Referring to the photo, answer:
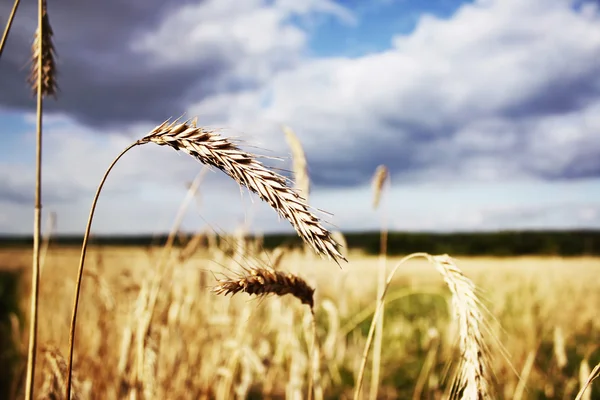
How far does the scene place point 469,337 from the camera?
1518mm

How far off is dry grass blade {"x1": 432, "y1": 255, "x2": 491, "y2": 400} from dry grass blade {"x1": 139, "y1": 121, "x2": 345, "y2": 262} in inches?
20.6

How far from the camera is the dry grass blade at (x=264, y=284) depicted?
144cm

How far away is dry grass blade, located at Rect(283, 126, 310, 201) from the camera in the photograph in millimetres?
2793

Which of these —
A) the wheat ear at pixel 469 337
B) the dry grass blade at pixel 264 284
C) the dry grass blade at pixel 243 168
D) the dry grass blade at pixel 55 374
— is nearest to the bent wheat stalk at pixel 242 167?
the dry grass blade at pixel 243 168

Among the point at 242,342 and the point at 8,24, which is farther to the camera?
the point at 242,342

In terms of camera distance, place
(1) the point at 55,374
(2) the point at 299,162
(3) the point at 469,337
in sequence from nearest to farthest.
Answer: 1. (3) the point at 469,337
2. (1) the point at 55,374
3. (2) the point at 299,162

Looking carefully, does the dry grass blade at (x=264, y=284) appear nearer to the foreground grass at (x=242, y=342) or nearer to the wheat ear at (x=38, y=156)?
the foreground grass at (x=242, y=342)

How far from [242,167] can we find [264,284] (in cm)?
48

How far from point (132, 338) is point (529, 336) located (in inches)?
195

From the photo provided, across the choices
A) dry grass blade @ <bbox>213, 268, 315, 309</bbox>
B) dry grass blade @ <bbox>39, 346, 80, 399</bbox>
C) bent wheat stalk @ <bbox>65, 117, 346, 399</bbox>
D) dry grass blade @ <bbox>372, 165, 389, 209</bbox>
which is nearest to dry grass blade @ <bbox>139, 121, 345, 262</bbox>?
bent wheat stalk @ <bbox>65, 117, 346, 399</bbox>

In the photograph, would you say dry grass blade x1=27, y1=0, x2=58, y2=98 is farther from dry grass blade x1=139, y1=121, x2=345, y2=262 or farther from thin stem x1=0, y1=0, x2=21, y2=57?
dry grass blade x1=139, y1=121, x2=345, y2=262

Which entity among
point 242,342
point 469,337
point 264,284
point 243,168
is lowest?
point 242,342

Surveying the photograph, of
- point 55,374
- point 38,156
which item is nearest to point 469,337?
point 38,156

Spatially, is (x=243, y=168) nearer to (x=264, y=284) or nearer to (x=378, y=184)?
(x=264, y=284)
